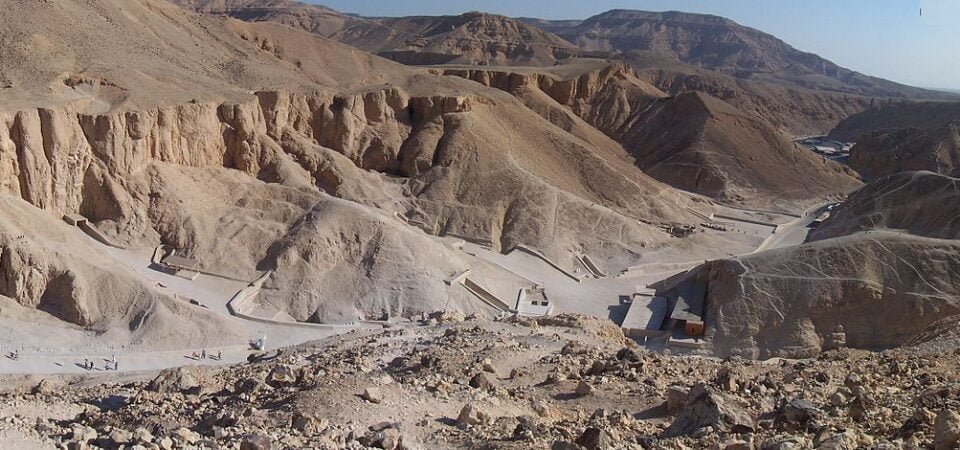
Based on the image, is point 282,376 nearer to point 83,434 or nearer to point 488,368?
point 488,368

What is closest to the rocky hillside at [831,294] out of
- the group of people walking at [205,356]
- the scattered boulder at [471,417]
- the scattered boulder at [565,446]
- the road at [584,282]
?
the road at [584,282]

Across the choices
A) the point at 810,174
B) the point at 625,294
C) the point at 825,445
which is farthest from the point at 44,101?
the point at 810,174

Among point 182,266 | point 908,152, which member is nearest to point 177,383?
point 182,266

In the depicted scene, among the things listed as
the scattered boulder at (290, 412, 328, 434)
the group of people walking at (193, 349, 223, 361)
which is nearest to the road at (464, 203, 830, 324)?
the group of people walking at (193, 349, 223, 361)

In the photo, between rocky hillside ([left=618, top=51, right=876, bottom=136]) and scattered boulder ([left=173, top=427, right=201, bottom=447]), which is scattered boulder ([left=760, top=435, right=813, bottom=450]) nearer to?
scattered boulder ([left=173, top=427, right=201, bottom=447])

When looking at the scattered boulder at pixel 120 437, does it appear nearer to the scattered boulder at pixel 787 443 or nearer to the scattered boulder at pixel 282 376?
the scattered boulder at pixel 282 376

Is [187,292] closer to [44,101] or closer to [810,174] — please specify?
[44,101]
